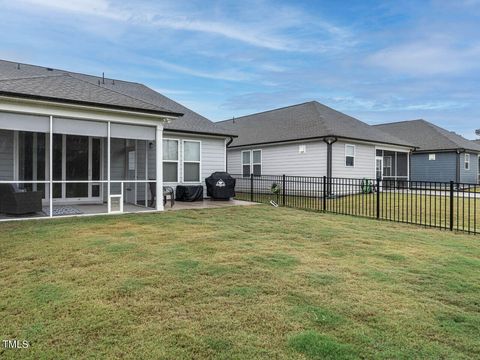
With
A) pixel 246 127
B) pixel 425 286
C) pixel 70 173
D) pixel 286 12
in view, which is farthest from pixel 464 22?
pixel 70 173

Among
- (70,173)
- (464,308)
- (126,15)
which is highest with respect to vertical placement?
(126,15)

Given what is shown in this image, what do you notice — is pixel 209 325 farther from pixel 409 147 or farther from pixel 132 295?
pixel 409 147

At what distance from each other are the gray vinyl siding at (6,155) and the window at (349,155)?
1423 cm

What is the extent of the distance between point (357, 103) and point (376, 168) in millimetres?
19104

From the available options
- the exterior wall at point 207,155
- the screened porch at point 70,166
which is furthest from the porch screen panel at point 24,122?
the exterior wall at point 207,155

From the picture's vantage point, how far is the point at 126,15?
516 inches

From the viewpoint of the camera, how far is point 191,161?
1441cm

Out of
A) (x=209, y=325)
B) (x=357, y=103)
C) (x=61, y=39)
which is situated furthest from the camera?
(x=357, y=103)

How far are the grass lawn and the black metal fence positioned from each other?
9.28ft

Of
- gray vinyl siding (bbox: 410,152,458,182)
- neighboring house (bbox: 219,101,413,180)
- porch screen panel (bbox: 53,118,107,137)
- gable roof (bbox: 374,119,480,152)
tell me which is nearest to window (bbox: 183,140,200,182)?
porch screen panel (bbox: 53,118,107,137)

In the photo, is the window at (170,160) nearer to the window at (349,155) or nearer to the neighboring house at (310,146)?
the neighboring house at (310,146)

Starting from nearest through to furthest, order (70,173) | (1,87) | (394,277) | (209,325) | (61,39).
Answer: (209,325) → (394,277) → (1,87) → (70,173) → (61,39)

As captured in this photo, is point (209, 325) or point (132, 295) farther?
point (132, 295)

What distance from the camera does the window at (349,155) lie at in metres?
17.7
